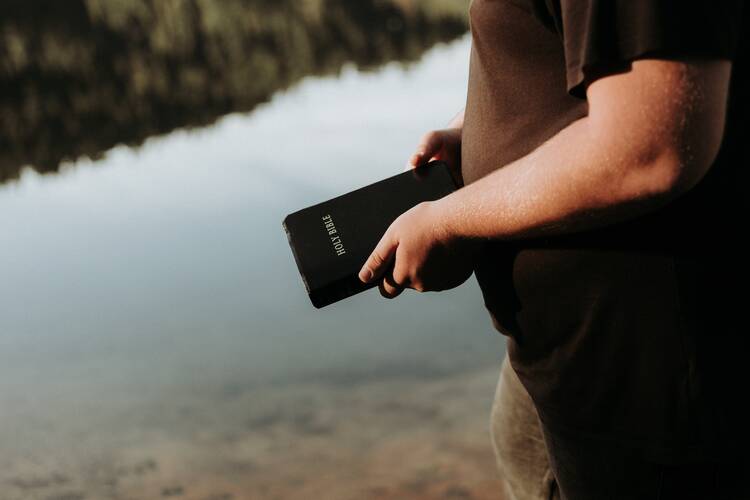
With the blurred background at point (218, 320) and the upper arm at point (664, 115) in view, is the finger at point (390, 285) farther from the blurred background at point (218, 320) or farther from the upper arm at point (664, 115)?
the blurred background at point (218, 320)

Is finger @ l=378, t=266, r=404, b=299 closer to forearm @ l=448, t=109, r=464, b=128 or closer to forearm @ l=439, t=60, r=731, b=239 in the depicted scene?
forearm @ l=439, t=60, r=731, b=239

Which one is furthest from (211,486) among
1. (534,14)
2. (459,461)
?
(534,14)

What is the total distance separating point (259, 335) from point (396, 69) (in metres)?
4.06

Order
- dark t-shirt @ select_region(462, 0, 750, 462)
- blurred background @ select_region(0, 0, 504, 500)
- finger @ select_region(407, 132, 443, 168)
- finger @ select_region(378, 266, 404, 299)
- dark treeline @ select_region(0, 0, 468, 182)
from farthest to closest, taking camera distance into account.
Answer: dark treeline @ select_region(0, 0, 468, 182)
blurred background @ select_region(0, 0, 504, 500)
finger @ select_region(407, 132, 443, 168)
finger @ select_region(378, 266, 404, 299)
dark t-shirt @ select_region(462, 0, 750, 462)

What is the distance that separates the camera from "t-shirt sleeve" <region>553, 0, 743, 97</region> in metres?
0.63

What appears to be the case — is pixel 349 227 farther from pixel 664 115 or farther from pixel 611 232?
pixel 664 115

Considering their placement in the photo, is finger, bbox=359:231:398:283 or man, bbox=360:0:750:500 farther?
finger, bbox=359:231:398:283

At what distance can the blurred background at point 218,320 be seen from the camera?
7.69 feet

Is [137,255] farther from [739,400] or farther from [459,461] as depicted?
[739,400]

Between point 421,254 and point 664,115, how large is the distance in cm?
35

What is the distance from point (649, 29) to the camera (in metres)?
0.64

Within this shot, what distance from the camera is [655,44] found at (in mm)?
642

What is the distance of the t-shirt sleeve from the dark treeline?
5104 millimetres

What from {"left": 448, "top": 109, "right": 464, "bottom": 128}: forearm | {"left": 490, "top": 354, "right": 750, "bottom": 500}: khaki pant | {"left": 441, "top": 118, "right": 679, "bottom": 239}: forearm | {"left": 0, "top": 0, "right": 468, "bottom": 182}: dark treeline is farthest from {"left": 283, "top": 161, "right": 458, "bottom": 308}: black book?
{"left": 0, "top": 0, "right": 468, "bottom": 182}: dark treeline
